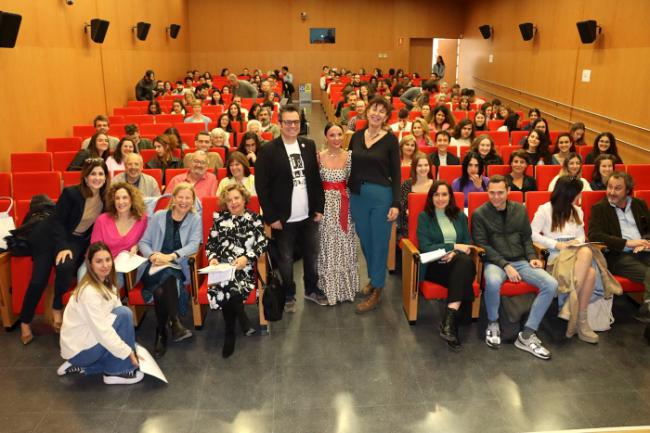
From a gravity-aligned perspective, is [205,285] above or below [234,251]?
below

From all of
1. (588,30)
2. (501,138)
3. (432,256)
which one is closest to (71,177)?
(432,256)

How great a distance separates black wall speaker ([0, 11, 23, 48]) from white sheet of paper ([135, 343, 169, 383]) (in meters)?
4.95

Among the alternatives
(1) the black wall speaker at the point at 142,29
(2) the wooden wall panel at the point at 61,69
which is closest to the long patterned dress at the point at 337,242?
(2) the wooden wall panel at the point at 61,69

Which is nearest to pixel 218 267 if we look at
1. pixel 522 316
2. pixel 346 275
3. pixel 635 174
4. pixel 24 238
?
pixel 346 275

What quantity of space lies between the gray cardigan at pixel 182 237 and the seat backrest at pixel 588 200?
329 cm

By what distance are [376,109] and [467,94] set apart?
27.6 ft

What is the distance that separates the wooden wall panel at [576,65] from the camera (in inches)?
316

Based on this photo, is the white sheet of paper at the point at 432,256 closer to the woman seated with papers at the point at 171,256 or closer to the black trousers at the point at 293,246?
the black trousers at the point at 293,246

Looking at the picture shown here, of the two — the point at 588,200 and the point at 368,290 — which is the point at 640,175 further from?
the point at 368,290

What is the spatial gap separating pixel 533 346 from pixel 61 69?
811 centimetres

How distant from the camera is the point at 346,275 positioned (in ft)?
14.2

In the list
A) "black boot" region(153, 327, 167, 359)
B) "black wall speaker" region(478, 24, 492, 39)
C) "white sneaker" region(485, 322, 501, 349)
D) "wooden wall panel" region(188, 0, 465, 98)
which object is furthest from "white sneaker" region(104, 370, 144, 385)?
"wooden wall panel" region(188, 0, 465, 98)

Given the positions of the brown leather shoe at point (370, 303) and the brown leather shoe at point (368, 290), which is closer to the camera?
the brown leather shoe at point (370, 303)

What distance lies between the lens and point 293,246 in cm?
414
